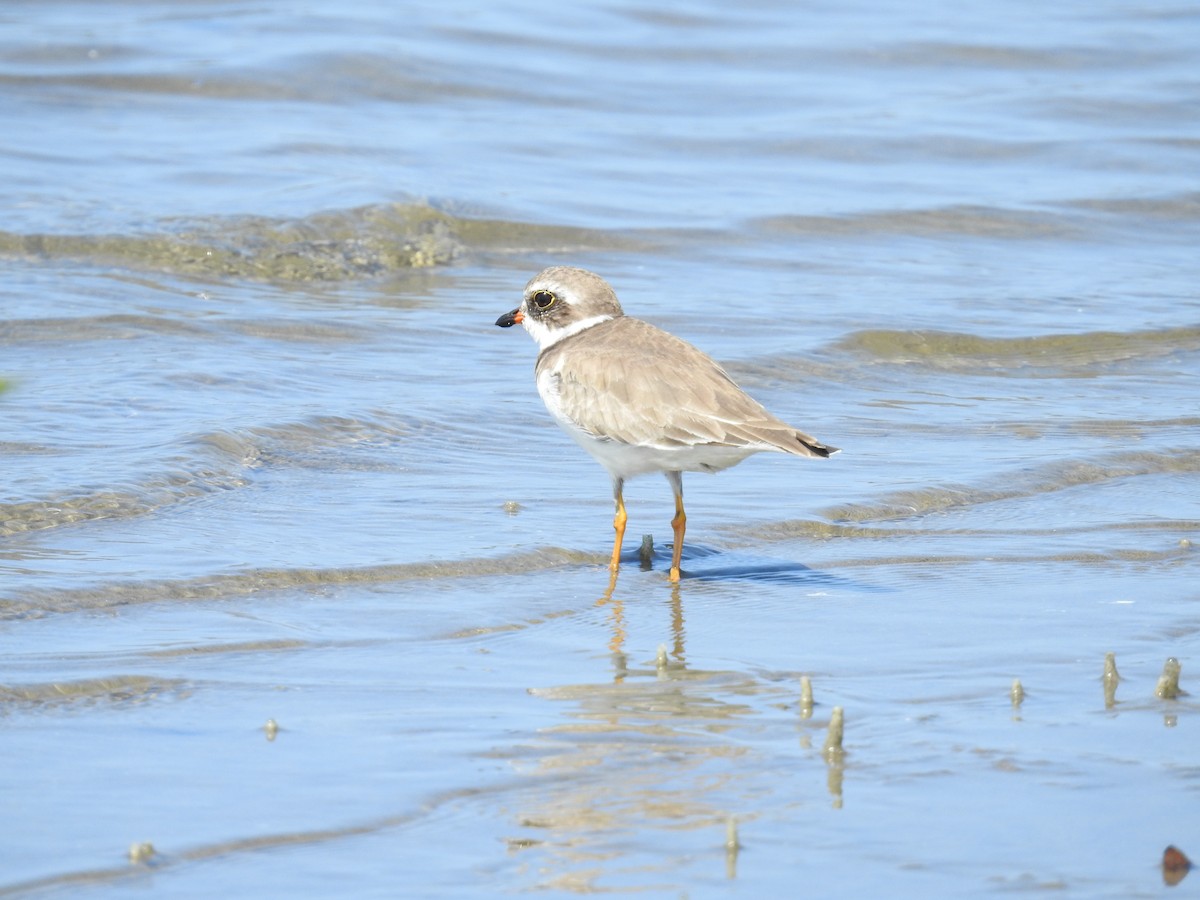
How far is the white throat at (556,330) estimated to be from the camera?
23.9 ft

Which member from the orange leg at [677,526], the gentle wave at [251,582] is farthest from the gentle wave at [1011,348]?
the gentle wave at [251,582]

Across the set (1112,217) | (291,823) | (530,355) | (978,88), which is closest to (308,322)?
(530,355)

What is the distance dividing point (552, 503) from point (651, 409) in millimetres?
1161

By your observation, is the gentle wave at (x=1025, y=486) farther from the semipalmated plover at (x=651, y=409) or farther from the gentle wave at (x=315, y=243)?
the gentle wave at (x=315, y=243)

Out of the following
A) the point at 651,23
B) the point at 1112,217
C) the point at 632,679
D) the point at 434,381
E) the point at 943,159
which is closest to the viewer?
the point at 632,679

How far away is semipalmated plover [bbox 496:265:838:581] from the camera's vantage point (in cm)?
635

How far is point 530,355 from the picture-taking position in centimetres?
1036

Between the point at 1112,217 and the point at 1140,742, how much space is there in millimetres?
11546

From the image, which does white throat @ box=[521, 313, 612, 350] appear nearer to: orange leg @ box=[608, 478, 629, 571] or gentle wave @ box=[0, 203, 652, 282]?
orange leg @ box=[608, 478, 629, 571]

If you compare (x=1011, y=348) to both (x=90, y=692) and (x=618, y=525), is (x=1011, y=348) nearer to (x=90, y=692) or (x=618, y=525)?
(x=618, y=525)

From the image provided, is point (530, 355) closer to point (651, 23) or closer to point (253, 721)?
point (253, 721)

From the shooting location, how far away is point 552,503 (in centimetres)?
749

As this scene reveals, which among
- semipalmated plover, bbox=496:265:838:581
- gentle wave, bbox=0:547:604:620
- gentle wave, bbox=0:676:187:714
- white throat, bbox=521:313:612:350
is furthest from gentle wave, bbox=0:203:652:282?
gentle wave, bbox=0:676:187:714

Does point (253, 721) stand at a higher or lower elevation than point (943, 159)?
lower
